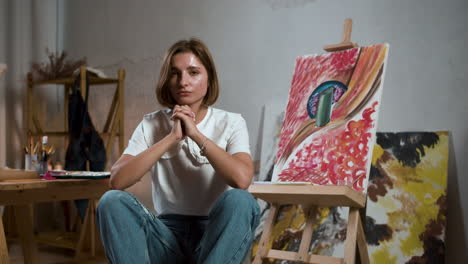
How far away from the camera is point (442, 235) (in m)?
2.07

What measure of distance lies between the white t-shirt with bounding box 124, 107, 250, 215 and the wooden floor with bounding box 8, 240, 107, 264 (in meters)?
1.49

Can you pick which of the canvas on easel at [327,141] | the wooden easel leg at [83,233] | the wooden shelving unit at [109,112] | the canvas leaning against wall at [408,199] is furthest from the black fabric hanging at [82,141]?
the canvas leaning against wall at [408,199]

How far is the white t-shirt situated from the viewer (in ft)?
5.45

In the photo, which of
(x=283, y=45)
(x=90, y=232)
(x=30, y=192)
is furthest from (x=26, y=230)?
(x=283, y=45)

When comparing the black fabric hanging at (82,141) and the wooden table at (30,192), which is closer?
the wooden table at (30,192)

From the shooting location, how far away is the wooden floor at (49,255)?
294 centimetres

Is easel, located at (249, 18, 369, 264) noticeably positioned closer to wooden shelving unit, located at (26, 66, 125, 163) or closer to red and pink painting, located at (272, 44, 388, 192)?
red and pink painting, located at (272, 44, 388, 192)

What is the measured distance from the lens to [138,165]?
157 cm

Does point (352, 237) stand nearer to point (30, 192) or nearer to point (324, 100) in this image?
point (324, 100)

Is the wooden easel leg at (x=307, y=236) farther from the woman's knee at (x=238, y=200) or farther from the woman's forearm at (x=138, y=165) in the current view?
the woman's forearm at (x=138, y=165)

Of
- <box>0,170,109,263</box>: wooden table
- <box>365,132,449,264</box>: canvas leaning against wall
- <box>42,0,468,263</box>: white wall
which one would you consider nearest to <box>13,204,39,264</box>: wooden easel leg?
<box>0,170,109,263</box>: wooden table

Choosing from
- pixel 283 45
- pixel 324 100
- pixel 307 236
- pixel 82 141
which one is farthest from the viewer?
pixel 82 141

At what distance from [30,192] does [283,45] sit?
4.97ft

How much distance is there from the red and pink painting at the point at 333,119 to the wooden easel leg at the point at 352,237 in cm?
11
